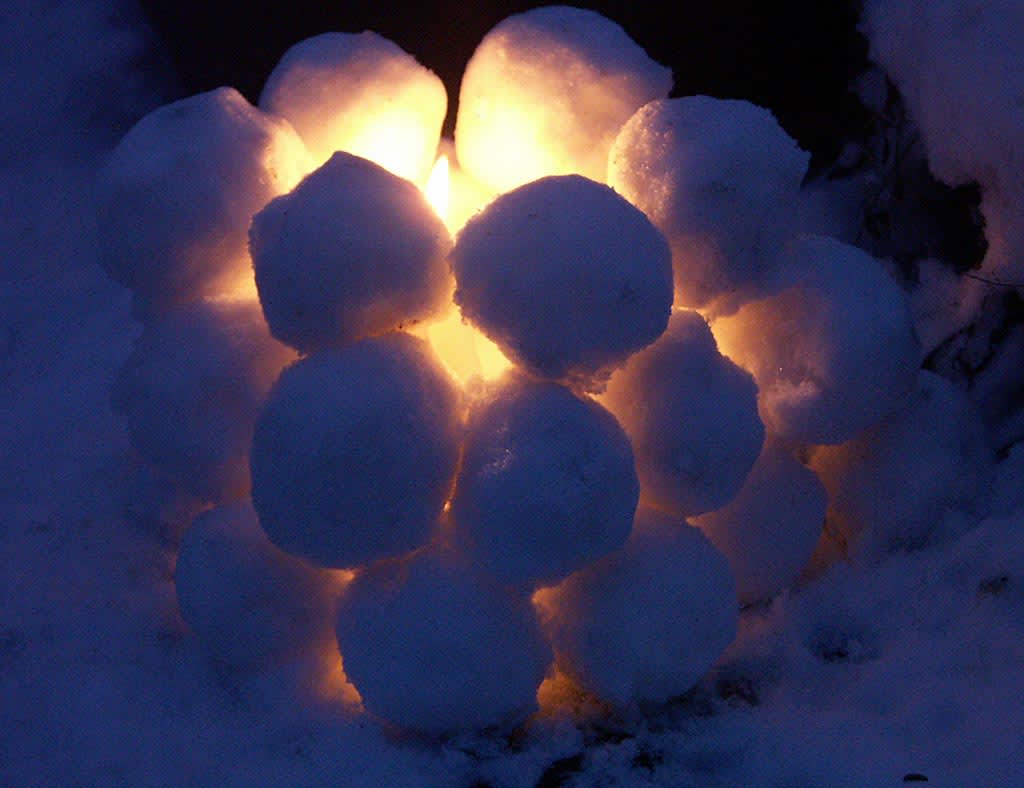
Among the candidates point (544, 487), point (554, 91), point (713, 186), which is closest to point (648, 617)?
point (544, 487)

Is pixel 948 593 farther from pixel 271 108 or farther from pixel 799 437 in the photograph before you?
pixel 271 108

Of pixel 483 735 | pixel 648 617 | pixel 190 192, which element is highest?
pixel 190 192

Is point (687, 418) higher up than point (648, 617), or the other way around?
point (687, 418)

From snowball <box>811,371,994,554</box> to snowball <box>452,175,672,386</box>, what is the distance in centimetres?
43

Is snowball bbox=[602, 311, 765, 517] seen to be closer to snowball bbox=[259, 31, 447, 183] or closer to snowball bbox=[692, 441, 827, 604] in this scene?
snowball bbox=[692, 441, 827, 604]

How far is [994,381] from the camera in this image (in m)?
1.39

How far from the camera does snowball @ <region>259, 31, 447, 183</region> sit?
4.27 ft

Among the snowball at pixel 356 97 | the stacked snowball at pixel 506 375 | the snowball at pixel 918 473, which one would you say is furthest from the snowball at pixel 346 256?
the snowball at pixel 918 473

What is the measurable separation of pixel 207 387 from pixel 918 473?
33.9 inches

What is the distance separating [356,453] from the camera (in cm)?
102

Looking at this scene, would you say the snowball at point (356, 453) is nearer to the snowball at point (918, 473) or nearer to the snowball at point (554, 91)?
the snowball at point (554, 91)

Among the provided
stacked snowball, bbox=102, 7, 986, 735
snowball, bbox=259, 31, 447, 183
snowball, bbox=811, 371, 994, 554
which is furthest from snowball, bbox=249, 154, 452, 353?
snowball, bbox=811, 371, 994, 554

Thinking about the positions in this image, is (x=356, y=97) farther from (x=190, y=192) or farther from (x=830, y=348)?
(x=830, y=348)

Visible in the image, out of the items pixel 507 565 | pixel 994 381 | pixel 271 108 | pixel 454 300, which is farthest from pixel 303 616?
pixel 994 381
